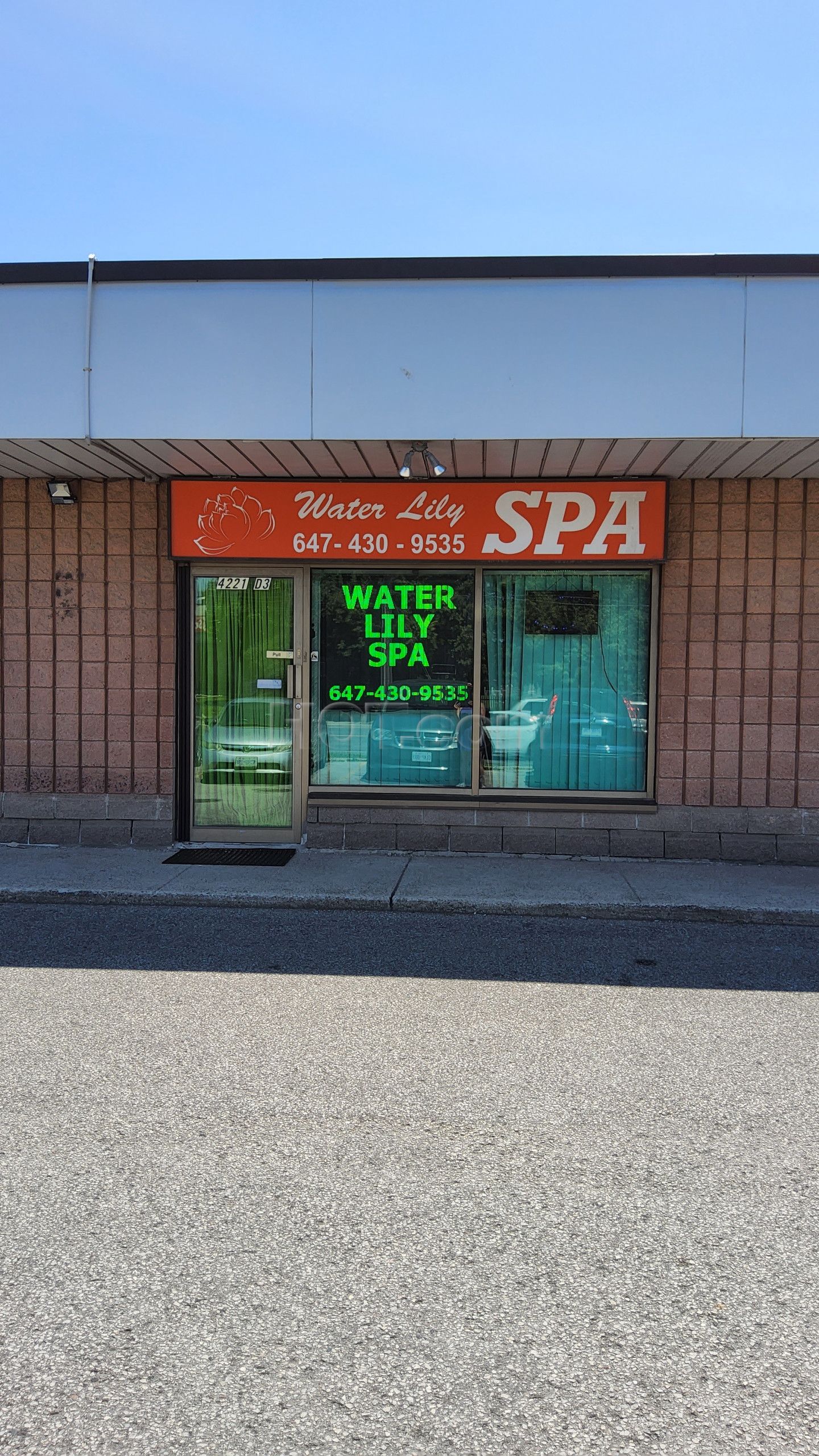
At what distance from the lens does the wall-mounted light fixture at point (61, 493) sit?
9383mm

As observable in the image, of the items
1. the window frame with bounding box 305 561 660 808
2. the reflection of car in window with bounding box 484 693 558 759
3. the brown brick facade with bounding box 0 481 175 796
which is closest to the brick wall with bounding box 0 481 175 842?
the brown brick facade with bounding box 0 481 175 796

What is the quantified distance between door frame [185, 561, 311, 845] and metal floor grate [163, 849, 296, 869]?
0.24 m

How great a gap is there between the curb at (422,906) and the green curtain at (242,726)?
7.00 feet

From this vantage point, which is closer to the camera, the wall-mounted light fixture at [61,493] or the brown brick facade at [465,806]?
the brown brick facade at [465,806]

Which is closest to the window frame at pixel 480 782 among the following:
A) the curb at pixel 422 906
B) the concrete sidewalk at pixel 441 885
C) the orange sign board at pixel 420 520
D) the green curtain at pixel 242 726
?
the orange sign board at pixel 420 520

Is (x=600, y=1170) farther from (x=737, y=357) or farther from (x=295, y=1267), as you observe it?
(x=737, y=357)

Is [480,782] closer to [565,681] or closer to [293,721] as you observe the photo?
[565,681]

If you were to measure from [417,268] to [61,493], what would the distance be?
12.9ft

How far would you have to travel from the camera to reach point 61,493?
9.38 metres

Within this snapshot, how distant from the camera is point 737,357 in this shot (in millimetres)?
7441

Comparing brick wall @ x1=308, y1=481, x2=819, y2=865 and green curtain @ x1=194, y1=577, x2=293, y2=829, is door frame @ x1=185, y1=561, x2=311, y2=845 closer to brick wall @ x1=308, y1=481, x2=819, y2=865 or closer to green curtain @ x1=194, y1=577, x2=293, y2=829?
green curtain @ x1=194, y1=577, x2=293, y2=829

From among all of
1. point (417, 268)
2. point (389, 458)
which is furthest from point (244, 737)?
point (417, 268)

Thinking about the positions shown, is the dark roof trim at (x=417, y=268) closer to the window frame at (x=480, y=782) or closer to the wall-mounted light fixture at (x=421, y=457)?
the wall-mounted light fixture at (x=421, y=457)

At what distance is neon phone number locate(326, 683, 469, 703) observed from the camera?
9742mm
